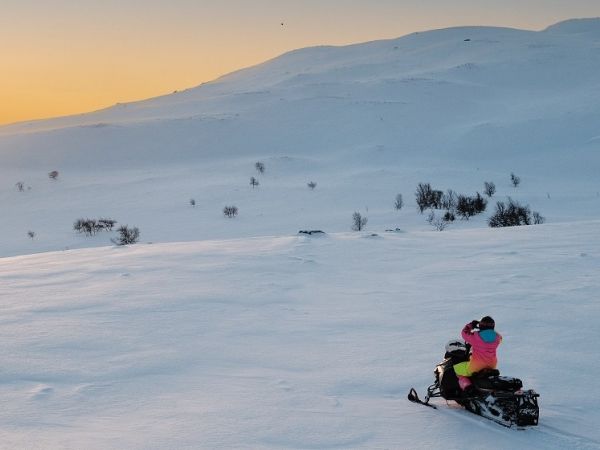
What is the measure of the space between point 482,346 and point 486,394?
13.8 inches

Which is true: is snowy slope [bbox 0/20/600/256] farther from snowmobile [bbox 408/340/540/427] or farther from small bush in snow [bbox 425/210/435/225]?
snowmobile [bbox 408/340/540/427]

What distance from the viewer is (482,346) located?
4812mm

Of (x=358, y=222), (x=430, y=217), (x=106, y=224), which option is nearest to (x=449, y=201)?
(x=430, y=217)

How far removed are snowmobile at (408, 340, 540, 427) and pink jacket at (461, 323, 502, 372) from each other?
56 mm

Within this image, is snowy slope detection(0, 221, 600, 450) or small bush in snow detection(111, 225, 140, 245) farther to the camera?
small bush in snow detection(111, 225, 140, 245)

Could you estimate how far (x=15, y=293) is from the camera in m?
8.63

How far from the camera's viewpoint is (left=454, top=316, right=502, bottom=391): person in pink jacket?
4.79m

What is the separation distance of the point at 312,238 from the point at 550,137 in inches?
1032

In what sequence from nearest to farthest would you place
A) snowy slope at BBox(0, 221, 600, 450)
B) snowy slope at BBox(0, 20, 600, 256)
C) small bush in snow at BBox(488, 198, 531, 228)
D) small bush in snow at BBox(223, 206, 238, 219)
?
snowy slope at BBox(0, 221, 600, 450), small bush in snow at BBox(488, 198, 531, 228), small bush in snow at BBox(223, 206, 238, 219), snowy slope at BBox(0, 20, 600, 256)

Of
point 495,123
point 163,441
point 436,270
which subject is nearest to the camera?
point 163,441

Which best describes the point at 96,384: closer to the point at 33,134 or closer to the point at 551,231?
the point at 551,231

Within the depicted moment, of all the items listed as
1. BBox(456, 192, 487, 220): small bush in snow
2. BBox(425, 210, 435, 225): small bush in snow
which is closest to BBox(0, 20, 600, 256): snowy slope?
BBox(425, 210, 435, 225): small bush in snow

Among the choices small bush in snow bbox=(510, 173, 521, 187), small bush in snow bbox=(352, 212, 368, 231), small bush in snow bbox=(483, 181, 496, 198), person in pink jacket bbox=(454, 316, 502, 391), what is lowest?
person in pink jacket bbox=(454, 316, 502, 391)

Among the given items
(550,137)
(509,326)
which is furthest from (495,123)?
(509,326)
